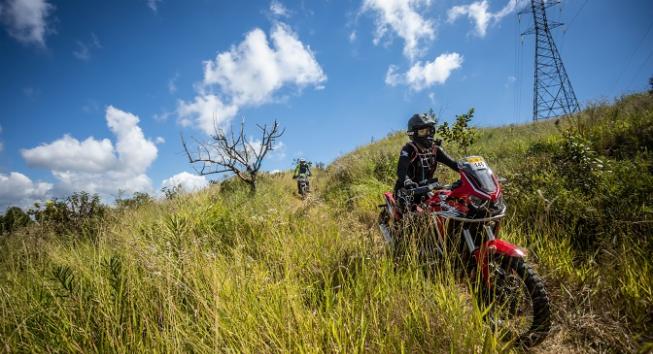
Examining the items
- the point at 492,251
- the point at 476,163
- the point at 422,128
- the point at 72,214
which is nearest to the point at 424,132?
the point at 422,128

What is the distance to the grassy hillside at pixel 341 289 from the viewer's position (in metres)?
1.85

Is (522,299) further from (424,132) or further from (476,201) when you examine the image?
(424,132)

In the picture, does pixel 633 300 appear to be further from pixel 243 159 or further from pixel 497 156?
pixel 243 159

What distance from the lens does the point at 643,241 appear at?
2.75 m

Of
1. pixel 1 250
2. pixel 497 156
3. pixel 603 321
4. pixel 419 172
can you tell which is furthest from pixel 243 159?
pixel 603 321

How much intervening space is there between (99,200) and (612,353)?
34.3ft

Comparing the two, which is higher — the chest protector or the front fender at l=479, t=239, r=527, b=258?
the chest protector

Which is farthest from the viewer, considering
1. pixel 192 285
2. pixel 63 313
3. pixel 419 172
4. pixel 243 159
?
pixel 243 159

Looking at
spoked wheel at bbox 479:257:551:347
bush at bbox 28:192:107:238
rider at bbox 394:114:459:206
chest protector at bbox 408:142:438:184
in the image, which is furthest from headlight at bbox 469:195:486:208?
bush at bbox 28:192:107:238

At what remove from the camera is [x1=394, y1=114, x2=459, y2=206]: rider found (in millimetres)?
4020

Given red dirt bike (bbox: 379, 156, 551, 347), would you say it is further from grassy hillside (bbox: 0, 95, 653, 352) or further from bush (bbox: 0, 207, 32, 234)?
bush (bbox: 0, 207, 32, 234)

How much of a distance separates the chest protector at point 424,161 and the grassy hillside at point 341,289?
4.56 feet

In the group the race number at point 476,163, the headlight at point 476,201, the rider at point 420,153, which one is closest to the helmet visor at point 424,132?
the rider at point 420,153

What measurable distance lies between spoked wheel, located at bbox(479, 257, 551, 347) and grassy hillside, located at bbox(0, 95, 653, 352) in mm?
197
